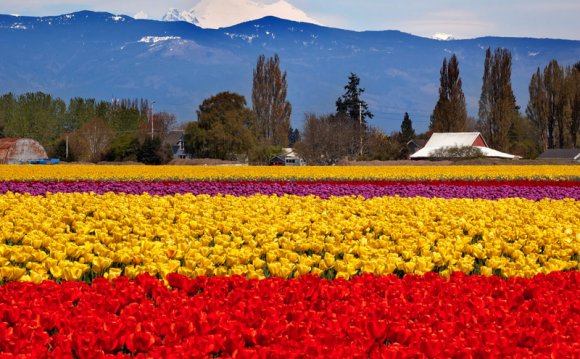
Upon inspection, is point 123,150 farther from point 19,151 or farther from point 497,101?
point 497,101

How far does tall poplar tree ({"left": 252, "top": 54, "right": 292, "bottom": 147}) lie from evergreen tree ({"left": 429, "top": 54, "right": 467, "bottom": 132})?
20736 millimetres

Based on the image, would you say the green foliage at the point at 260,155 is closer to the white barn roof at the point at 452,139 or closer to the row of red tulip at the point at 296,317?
the white barn roof at the point at 452,139

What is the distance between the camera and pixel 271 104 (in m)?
89.4

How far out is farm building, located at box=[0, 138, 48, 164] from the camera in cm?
6775

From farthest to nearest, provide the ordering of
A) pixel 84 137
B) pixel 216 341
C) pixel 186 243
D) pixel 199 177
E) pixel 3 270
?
pixel 84 137 → pixel 199 177 → pixel 186 243 → pixel 3 270 → pixel 216 341

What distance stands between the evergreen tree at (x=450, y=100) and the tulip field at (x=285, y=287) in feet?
208

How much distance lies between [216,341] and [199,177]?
75.6 ft

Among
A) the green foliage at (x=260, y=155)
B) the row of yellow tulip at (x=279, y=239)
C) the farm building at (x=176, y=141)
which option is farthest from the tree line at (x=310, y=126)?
the row of yellow tulip at (x=279, y=239)

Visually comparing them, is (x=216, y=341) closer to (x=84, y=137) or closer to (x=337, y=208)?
(x=337, y=208)

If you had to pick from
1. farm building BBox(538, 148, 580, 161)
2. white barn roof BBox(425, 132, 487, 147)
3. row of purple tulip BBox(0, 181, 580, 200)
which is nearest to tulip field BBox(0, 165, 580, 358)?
row of purple tulip BBox(0, 181, 580, 200)

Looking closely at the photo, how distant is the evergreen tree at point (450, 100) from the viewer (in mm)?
73125

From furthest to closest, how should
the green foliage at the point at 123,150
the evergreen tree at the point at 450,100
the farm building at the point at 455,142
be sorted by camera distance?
1. the evergreen tree at the point at 450,100
2. the green foliage at the point at 123,150
3. the farm building at the point at 455,142

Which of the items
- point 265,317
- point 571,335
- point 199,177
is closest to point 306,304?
point 265,317

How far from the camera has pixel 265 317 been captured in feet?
15.8
